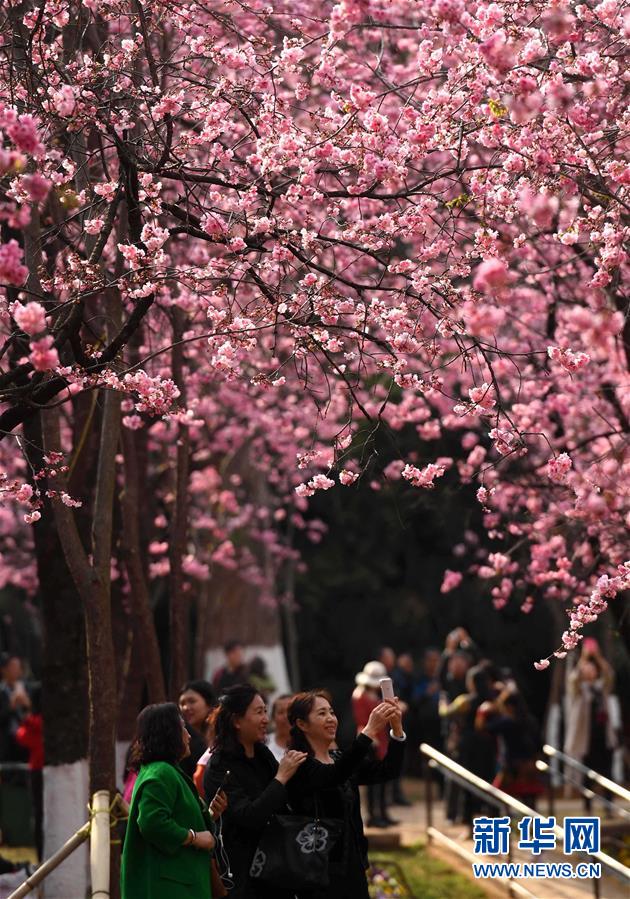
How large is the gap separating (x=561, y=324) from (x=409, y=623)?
621 inches

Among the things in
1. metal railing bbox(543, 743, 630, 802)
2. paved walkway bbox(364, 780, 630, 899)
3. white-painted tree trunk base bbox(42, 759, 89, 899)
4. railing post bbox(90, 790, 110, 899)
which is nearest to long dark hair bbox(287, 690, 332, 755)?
railing post bbox(90, 790, 110, 899)

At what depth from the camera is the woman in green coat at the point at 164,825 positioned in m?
6.17

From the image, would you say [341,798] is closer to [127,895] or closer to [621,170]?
[127,895]

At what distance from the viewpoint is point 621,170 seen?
24.0ft

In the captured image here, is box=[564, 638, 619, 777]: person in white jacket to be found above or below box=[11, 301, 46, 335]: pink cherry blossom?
below

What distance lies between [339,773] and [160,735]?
2.73ft

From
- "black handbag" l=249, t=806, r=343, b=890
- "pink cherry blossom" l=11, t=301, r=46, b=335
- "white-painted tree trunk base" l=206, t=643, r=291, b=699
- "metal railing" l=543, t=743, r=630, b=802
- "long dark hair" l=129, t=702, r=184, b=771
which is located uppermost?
"pink cherry blossom" l=11, t=301, r=46, b=335

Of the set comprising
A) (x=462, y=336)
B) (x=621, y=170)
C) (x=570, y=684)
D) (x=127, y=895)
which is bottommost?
(x=127, y=895)

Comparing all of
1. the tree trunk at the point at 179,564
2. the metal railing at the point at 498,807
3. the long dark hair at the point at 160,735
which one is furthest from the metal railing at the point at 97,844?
the tree trunk at the point at 179,564

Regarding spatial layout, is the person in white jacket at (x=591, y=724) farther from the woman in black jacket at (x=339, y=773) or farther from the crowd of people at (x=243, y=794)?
the woman in black jacket at (x=339, y=773)

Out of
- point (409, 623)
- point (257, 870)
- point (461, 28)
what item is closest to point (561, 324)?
point (461, 28)

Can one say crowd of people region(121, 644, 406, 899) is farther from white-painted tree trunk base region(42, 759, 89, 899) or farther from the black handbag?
white-painted tree trunk base region(42, 759, 89, 899)

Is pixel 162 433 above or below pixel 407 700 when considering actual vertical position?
above

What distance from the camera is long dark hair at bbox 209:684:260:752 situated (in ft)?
22.2
